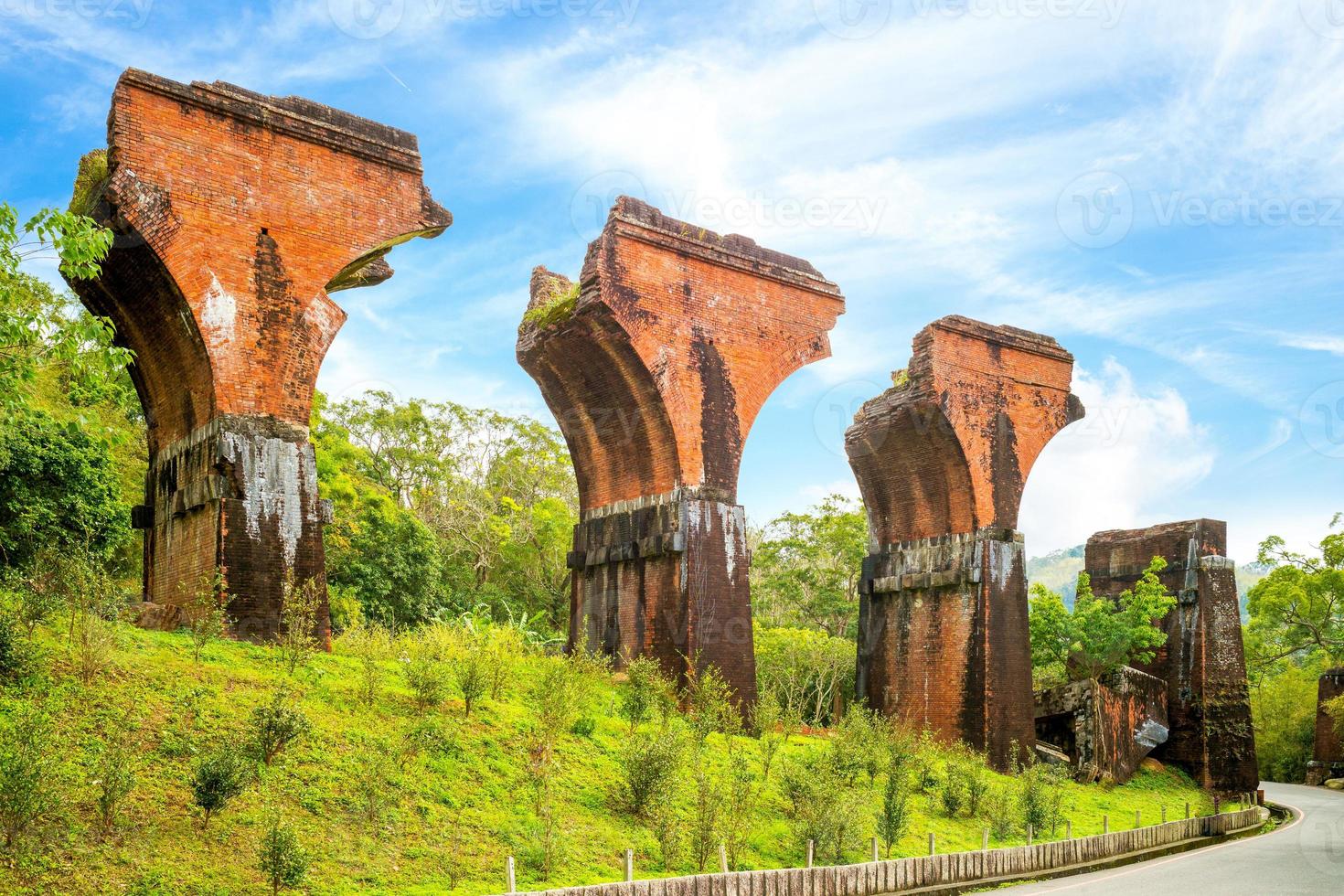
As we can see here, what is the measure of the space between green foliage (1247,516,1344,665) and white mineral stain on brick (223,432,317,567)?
25572mm

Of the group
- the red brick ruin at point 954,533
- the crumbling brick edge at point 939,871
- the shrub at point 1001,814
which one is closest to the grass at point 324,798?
the crumbling brick edge at point 939,871

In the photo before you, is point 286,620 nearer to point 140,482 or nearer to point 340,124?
point 340,124

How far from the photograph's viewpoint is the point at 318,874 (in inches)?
312

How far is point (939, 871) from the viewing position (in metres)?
11.2

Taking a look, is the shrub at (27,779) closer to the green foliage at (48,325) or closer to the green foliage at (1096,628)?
the green foliage at (48,325)

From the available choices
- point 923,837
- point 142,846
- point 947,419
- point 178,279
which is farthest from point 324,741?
point 947,419

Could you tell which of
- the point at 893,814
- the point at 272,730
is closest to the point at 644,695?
the point at 893,814

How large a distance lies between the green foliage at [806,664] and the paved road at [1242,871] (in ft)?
29.8

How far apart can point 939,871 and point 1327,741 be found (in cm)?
2376

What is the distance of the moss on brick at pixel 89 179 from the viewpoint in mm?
12305

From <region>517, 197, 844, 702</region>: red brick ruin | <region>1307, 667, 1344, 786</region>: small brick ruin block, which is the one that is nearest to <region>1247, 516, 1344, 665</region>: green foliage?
<region>1307, 667, 1344, 786</region>: small brick ruin block

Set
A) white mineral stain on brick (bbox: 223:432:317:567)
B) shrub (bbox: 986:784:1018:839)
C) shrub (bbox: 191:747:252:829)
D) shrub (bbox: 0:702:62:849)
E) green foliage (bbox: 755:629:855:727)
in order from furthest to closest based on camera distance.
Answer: green foliage (bbox: 755:629:855:727) < shrub (bbox: 986:784:1018:839) < white mineral stain on brick (bbox: 223:432:317:567) < shrub (bbox: 191:747:252:829) < shrub (bbox: 0:702:62:849)

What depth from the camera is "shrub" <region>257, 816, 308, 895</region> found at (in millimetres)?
7309

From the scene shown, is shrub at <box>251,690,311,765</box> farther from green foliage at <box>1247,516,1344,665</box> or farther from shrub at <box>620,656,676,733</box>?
green foliage at <box>1247,516,1344,665</box>
